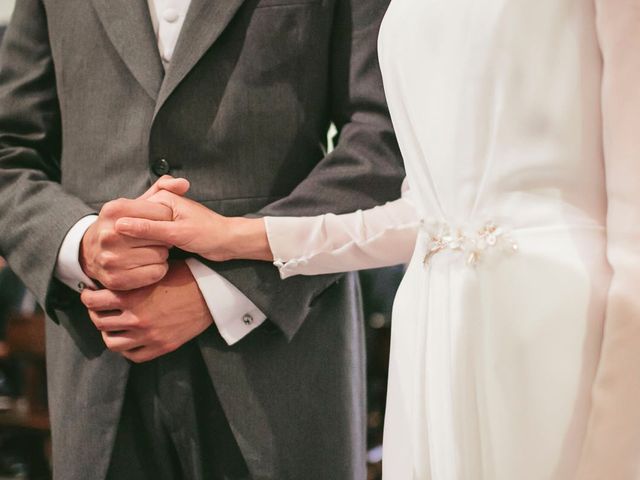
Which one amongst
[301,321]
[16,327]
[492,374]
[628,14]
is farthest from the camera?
[16,327]

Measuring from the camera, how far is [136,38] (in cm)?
104

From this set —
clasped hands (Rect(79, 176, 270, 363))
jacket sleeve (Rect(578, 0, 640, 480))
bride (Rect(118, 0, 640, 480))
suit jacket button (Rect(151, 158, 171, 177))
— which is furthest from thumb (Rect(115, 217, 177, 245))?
jacket sleeve (Rect(578, 0, 640, 480))

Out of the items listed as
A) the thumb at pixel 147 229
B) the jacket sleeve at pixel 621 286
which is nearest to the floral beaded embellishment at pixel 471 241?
the jacket sleeve at pixel 621 286

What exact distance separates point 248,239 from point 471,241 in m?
0.34

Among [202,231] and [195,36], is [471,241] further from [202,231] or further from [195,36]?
[195,36]

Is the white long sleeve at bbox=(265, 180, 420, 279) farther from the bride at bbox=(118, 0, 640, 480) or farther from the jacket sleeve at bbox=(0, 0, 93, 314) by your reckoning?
the jacket sleeve at bbox=(0, 0, 93, 314)

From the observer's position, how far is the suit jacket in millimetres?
1036

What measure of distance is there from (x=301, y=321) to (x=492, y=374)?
349 mm

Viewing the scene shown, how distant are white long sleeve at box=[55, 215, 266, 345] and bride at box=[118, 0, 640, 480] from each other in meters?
0.27

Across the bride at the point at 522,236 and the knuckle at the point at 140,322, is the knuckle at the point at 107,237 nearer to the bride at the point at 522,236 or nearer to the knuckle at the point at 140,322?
the knuckle at the point at 140,322

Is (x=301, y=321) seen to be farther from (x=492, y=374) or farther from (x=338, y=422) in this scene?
(x=492, y=374)

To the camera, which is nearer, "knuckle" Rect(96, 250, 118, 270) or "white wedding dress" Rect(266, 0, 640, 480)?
"white wedding dress" Rect(266, 0, 640, 480)

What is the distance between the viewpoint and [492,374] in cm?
75

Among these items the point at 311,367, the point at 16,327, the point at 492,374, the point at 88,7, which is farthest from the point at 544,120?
the point at 16,327
